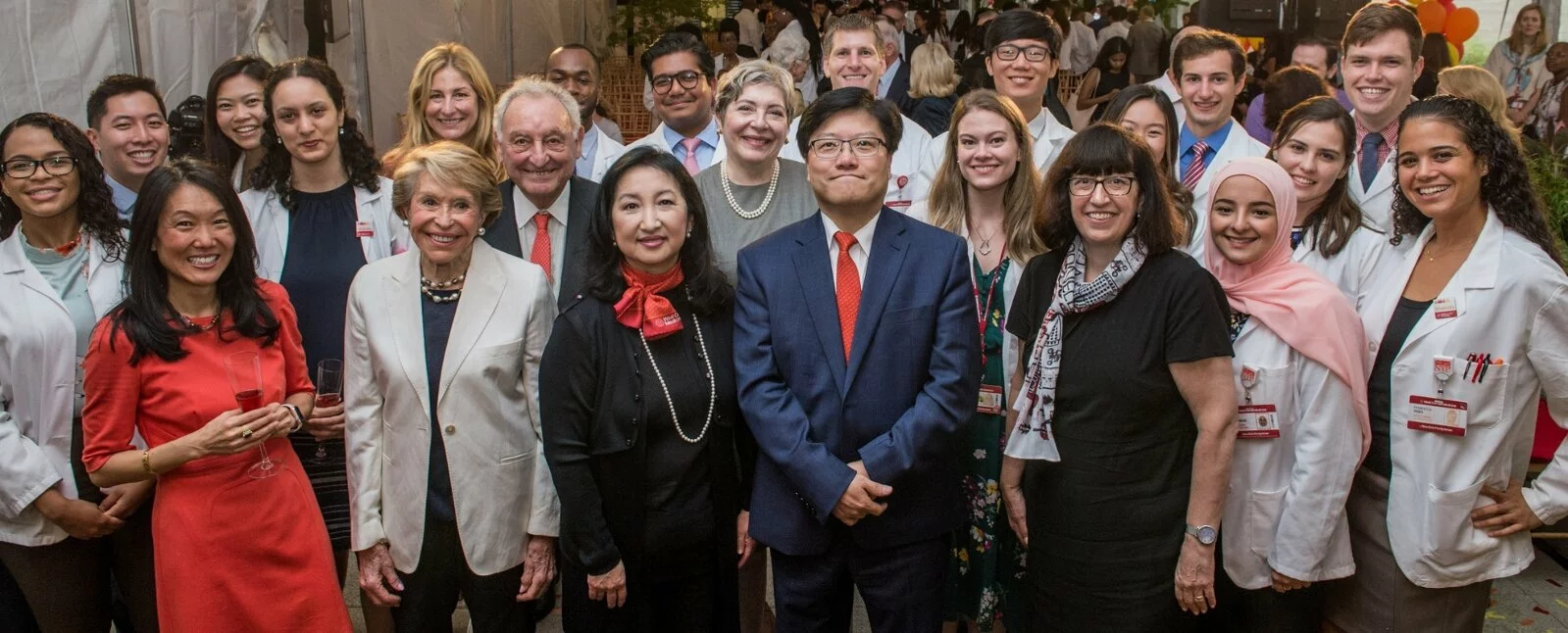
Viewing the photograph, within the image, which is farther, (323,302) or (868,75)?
(868,75)

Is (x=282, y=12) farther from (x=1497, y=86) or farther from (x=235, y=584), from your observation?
(x=1497, y=86)

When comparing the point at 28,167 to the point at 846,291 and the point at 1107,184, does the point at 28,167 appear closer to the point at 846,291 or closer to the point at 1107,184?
the point at 846,291

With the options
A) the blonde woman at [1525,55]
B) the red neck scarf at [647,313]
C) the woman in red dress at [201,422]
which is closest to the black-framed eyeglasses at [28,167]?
the woman in red dress at [201,422]

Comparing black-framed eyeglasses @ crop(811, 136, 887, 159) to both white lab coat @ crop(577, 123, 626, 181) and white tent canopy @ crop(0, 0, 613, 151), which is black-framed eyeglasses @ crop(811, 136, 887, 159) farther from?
white tent canopy @ crop(0, 0, 613, 151)

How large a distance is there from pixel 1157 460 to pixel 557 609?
246cm

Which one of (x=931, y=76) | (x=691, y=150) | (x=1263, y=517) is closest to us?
(x=1263, y=517)

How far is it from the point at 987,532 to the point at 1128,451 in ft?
2.44

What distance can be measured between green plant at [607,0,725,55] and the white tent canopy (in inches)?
129

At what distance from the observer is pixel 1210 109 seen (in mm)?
4164

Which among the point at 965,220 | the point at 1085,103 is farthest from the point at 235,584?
the point at 1085,103

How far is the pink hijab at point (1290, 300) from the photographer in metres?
2.72

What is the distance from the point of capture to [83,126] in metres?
4.71

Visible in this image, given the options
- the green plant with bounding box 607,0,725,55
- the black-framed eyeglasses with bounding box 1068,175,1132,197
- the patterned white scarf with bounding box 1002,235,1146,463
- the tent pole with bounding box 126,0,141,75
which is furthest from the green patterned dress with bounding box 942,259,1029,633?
the green plant with bounding box 607,0,725,55

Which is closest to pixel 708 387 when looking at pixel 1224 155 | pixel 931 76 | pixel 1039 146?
pixel 1039 146
